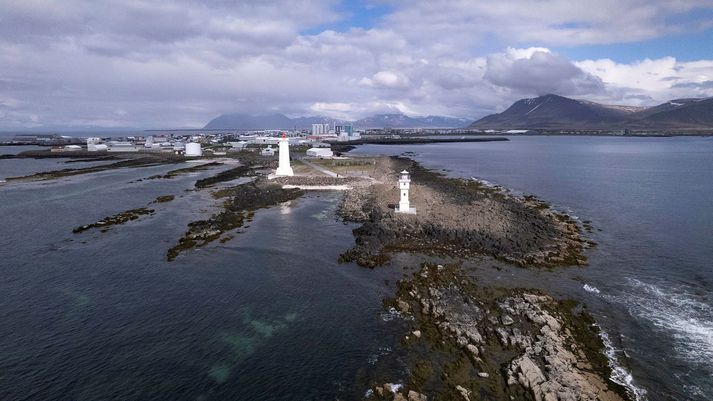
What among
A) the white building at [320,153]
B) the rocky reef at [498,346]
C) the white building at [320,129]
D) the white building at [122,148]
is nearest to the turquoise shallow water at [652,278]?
the rocky reef at [498,346]

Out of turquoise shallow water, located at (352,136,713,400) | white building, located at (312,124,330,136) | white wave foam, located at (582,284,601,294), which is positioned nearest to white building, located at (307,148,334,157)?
turquoise shallow water, located at (352,136,713,400)

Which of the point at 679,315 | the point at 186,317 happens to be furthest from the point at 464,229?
the point at 186,317

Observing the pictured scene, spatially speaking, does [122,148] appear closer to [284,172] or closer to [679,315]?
[284,172]

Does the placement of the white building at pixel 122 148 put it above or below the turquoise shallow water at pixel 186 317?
above

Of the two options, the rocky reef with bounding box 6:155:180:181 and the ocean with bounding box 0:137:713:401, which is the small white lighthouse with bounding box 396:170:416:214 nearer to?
the ocean with bounding box 0:137:713:401

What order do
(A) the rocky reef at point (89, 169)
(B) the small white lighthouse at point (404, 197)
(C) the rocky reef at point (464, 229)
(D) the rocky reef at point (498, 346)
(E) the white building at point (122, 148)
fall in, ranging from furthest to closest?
(E) the white building at point (122, 148) → (A) the rocky reef at point (89, 169) → (B) the small white lighthouse at point (404, 197) → (C) the rocky reef at point (464, 229) → (D) the rocky reef at point (498, 346)

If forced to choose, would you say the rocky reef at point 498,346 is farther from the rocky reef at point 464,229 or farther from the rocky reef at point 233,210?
the rocky reef at point 233,210

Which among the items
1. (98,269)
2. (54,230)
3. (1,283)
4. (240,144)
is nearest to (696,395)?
(98,269)
